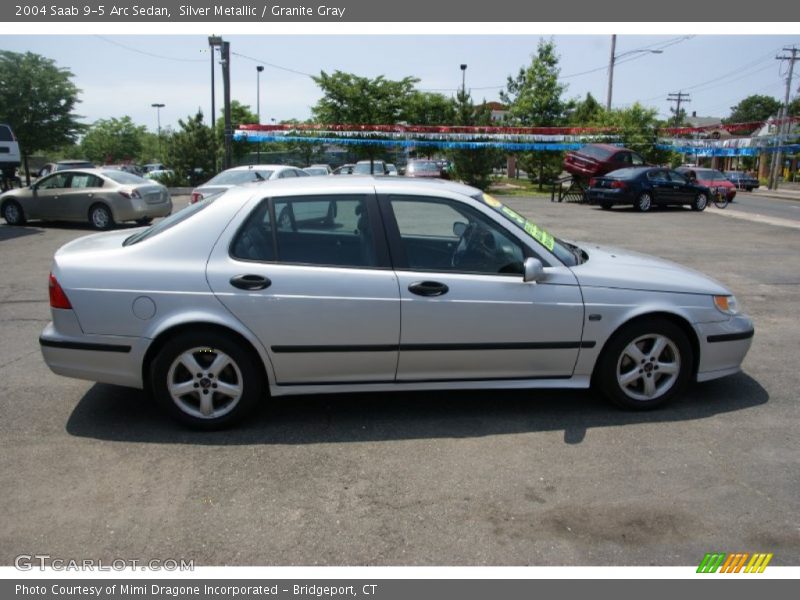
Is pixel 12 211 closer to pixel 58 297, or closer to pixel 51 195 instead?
pixel 51 195

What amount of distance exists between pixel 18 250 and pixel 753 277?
12.8 m

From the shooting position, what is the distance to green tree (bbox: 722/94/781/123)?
110 m

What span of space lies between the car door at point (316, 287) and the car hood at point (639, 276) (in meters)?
1.39

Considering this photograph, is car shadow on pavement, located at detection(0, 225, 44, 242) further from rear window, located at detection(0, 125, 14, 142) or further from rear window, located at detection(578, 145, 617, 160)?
rear window, located at detection(578, 145, 617, 160)

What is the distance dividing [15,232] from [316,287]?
13517mm

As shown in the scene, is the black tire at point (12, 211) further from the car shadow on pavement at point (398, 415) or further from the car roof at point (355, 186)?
the car roof at point (355, 186)

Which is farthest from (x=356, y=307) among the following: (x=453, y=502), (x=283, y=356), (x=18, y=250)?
(x=18, y=250)

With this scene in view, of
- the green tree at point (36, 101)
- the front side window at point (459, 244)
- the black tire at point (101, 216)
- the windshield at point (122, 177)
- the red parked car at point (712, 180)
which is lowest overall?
the black tire at point (101, 216)

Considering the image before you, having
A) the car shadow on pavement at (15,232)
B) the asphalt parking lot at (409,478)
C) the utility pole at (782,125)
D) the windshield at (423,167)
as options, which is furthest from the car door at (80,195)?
the utility pole at (782,125)

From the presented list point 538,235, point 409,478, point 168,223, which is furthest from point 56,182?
point 409,478

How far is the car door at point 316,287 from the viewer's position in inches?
158

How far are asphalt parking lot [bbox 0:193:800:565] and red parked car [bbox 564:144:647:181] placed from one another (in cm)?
2033

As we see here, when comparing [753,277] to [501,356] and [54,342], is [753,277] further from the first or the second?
[54,342]

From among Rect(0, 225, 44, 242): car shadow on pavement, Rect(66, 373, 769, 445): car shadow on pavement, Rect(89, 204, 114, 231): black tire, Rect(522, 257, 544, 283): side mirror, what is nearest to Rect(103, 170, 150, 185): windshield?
Rect(89, 204, 114, 231): black tire
